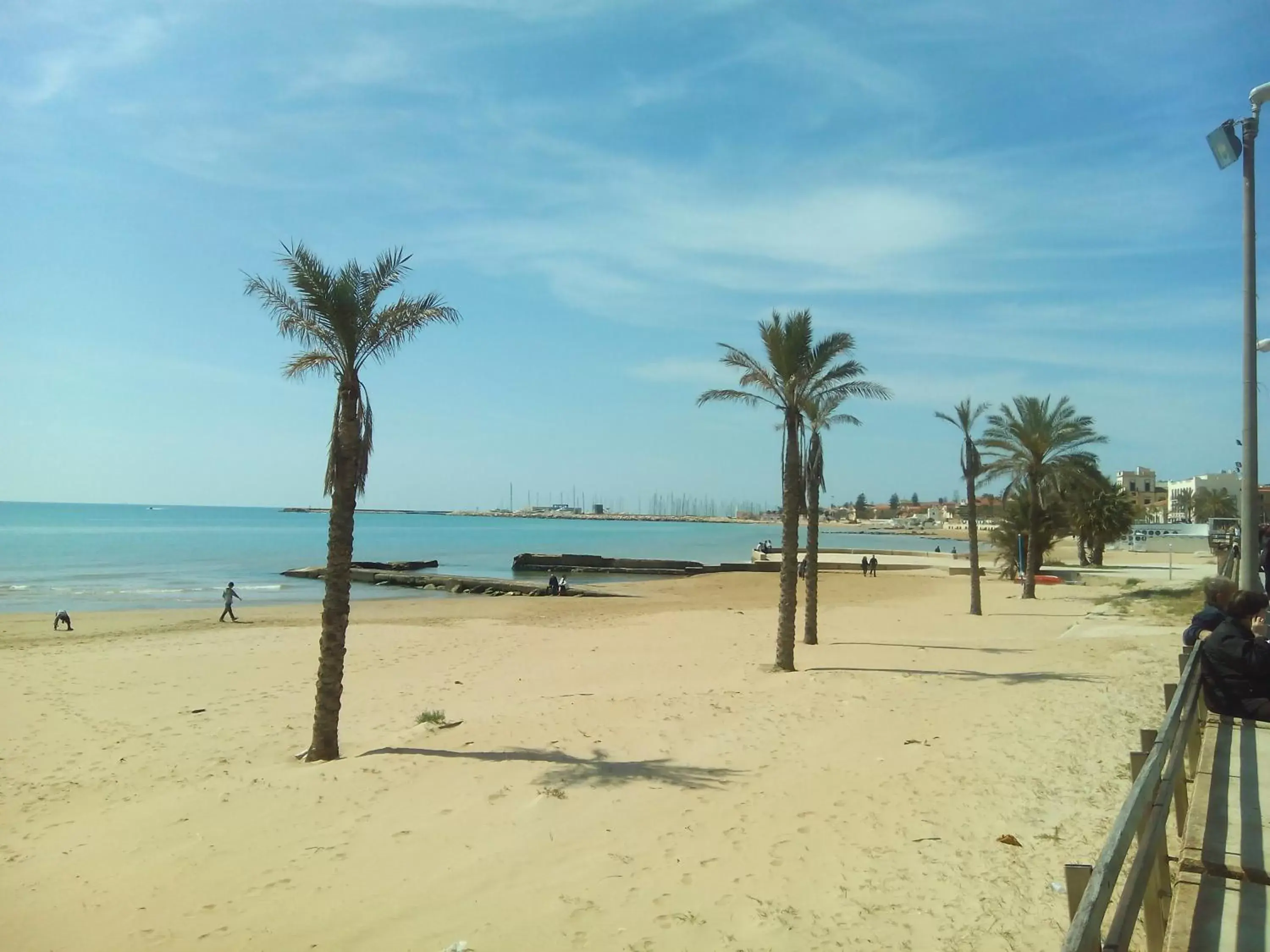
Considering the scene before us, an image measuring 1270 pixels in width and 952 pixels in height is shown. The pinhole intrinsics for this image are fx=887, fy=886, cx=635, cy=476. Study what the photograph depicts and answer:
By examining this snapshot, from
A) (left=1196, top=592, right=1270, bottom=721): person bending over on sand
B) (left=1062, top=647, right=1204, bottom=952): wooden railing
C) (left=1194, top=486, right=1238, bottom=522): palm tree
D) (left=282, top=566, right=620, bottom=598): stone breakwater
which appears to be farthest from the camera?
(left=1194, top=486, right=1238, bottom=522): palm tree

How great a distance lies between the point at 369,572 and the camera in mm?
58062

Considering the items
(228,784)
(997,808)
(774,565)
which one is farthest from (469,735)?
(774,565)

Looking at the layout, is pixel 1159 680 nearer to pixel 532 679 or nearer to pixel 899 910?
pixel 899 910

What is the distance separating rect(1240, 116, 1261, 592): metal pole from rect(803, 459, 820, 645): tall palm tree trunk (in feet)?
34.6

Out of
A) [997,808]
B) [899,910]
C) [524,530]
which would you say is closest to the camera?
[899,910]

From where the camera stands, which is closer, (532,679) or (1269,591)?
(1269,591)

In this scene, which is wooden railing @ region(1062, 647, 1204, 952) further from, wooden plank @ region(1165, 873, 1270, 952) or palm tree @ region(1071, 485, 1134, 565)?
palm tree @ region(1071, 485, 1134, 565)

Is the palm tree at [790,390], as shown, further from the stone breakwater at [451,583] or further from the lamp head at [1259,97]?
the stone breakwater at [451,583]

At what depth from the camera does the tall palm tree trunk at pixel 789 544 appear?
51.2 ft

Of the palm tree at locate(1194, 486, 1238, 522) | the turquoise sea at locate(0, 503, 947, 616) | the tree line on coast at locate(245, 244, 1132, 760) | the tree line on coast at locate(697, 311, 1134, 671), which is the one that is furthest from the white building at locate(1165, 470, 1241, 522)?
the tree line on coast at locate(245, 244, 1132, 760)

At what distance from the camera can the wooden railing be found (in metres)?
2.78

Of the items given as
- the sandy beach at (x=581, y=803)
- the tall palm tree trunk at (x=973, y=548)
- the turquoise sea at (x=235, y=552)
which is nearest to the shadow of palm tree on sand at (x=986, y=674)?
the sandy beach at (x=581, y=803)

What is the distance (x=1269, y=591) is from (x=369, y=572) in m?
52.1

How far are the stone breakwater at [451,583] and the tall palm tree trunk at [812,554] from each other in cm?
2416
